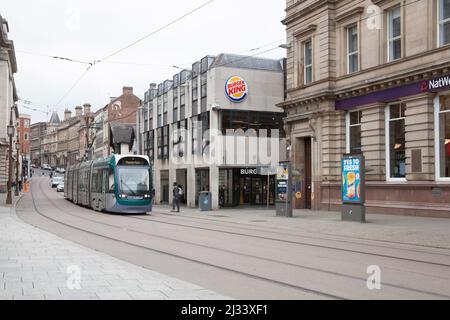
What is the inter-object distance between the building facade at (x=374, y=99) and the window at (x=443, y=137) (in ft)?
0.14

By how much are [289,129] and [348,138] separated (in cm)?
526

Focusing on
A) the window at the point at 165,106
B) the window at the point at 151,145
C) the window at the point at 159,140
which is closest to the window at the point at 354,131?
the window at the point at 165,106

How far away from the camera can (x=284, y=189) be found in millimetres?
26297

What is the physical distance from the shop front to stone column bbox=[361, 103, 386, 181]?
12138 millimetres

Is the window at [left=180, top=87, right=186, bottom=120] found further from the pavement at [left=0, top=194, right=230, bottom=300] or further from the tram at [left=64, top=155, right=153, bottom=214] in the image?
the pavement at [left=0, top=194, right=230, bottom=300]

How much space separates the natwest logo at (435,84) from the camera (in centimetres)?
2231

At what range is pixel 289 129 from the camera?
33594 millimetres

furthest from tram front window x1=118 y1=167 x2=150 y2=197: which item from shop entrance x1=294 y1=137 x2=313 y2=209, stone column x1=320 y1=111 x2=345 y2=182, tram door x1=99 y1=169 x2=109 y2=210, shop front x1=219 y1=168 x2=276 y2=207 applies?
shop front x1=219 y1=168 x2=276 y2=207

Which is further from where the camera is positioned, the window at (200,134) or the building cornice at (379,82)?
the window at (200,134)

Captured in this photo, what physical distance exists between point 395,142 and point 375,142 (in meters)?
1.12

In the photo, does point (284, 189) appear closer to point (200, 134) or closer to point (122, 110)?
point (200, 134)

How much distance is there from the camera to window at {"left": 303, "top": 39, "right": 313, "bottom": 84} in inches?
1262

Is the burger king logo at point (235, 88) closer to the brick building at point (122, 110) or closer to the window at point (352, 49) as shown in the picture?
the window at point (352, 49)
